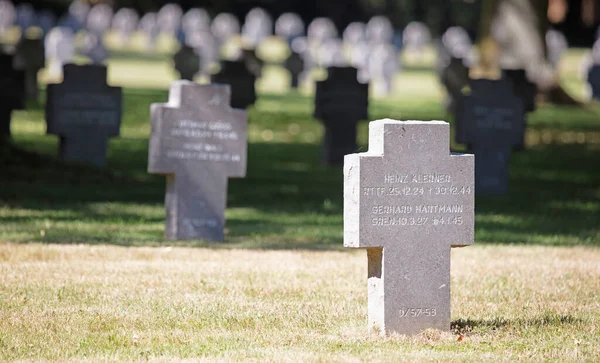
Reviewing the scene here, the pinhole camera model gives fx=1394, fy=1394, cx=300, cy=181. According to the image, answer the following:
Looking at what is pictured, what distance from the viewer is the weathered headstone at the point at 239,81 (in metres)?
26.1

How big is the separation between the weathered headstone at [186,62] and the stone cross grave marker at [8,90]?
425 inches

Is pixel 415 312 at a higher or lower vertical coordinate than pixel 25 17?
lower

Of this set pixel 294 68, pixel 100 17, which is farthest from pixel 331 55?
pixel 100 17

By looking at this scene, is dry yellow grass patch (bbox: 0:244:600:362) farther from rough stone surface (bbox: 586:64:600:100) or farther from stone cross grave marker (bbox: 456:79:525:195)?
rough stone surface (bbox: 586:64:600:100)

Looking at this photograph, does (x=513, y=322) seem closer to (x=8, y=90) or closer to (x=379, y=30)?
(x=8, y=90)

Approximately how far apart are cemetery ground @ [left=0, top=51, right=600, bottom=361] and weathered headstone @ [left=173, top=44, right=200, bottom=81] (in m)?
11.9

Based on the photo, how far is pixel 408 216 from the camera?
9.17 metres

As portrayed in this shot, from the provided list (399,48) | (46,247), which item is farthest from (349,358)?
(399,48)

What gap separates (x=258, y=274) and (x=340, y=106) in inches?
415

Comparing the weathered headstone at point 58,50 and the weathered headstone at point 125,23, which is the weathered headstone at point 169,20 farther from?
the weathered headstone at point 58,50

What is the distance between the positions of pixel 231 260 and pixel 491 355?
4.22 meters

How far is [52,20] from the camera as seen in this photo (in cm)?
5122

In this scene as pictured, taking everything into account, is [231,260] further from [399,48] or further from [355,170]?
[399,48]

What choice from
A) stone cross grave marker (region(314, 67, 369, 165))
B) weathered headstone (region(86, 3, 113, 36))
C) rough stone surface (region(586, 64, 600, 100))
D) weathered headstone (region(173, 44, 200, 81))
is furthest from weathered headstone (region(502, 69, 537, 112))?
weathered headstone (region(86, 3, 113, 36))
